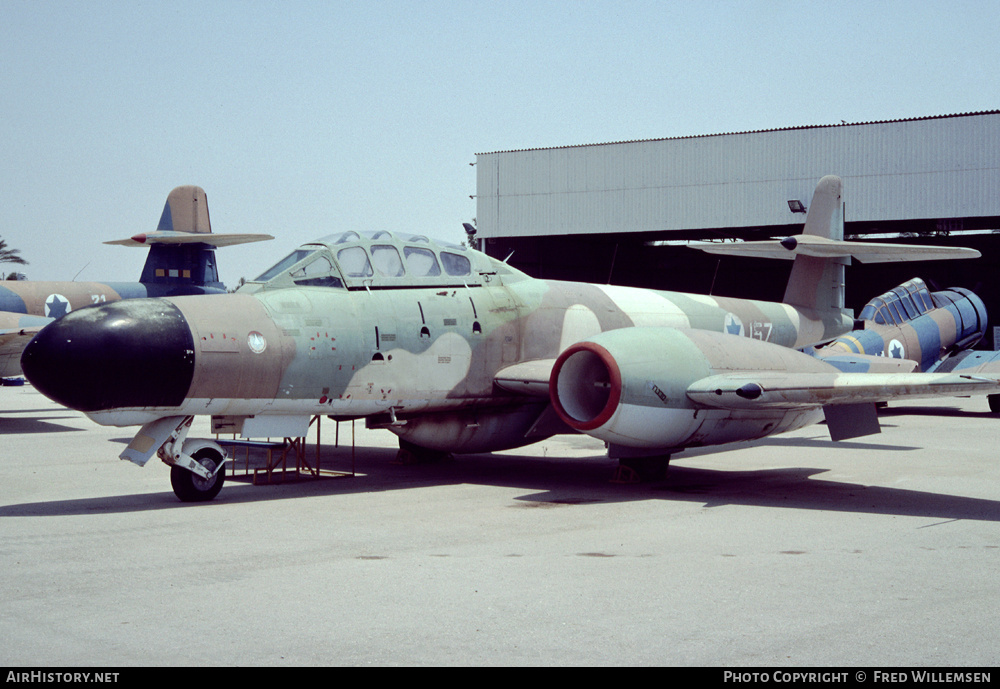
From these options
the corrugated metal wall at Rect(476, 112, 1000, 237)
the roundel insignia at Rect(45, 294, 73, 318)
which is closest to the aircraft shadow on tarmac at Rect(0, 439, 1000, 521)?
the roundel insignia at Rect(45, 294, 73, 318)

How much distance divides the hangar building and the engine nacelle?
1438cm

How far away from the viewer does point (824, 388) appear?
9555 mm

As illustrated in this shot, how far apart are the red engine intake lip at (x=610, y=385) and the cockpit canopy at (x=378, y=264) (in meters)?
1.85

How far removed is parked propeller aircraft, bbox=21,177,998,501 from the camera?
8820 mm

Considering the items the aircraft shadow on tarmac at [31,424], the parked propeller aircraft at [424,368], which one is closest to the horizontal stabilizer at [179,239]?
the aircraft shadow on tarmac at [31,424]

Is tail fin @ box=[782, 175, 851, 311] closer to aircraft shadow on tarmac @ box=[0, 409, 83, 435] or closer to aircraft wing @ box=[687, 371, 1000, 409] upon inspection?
aircraft wing @ box=[687, 371, 1000, 409]

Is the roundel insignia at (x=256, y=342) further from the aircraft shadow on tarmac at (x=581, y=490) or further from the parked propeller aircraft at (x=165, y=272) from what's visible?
the parked propeller aircraft at (x=165, y=272)

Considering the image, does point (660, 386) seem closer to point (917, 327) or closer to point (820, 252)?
point (820, 252)

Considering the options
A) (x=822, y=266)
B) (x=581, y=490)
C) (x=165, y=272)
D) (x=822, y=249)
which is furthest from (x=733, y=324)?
(x=165, y=272)

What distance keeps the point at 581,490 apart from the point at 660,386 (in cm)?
155

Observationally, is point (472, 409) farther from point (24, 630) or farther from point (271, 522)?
point (24, 630)

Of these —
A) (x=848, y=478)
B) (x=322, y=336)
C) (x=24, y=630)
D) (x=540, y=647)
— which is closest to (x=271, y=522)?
(x=322, y=336)

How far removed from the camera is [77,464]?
12.9m

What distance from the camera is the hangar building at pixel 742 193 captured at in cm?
2828
